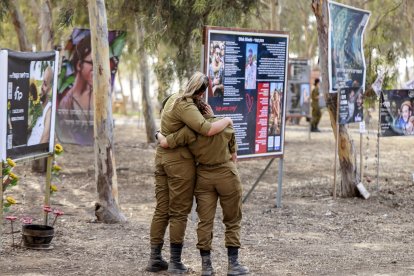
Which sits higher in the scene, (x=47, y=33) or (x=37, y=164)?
(x=47, y=33)

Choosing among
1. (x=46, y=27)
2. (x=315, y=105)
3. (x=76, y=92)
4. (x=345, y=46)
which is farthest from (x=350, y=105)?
(x=315, y=105)

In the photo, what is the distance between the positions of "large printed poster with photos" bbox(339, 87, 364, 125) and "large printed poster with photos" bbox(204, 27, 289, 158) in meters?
1.49

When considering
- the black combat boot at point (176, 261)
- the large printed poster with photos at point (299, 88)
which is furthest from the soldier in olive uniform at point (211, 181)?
the large printed poster with photos at point (299, 88)

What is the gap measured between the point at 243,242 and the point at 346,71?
4.48 metres

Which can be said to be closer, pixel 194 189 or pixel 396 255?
pixel 194 189

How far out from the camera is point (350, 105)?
13.3m

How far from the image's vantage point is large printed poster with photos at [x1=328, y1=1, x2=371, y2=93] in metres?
12.8

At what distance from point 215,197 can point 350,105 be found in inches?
246

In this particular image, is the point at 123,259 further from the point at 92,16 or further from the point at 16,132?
the point at 92,16

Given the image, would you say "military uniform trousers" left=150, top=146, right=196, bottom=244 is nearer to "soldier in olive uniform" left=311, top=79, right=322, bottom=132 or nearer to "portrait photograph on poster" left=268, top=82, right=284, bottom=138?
"portrait photograph on poster" left=268, top=82, right=284, bottom=138

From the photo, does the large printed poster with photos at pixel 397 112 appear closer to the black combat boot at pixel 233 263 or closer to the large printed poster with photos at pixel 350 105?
the large printed poster with photos at pixel 350 105

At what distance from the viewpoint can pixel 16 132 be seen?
27.2 feet

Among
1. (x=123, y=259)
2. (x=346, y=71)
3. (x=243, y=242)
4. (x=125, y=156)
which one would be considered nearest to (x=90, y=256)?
(x=123, y=259)

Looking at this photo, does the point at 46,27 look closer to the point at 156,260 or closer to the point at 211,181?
the point at 156,260
